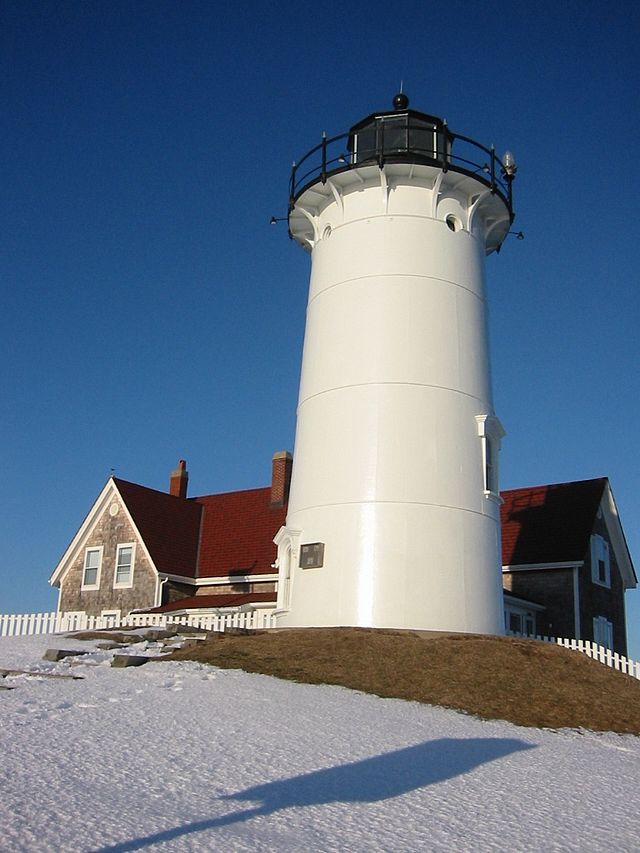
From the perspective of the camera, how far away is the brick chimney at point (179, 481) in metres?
33.3

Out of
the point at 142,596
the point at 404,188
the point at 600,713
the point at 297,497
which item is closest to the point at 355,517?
the point at 297,497

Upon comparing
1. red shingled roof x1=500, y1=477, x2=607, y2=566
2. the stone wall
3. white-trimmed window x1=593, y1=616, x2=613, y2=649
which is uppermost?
red shingled roof x1=500, y1=477, x2=607, y2=566

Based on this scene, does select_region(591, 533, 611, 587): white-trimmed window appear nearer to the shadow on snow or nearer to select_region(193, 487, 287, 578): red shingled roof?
select_region(193, 487, 287, 578): red shingled roof

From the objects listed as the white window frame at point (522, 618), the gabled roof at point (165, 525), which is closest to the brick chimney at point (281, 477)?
the gabled roof at point (165, 525)

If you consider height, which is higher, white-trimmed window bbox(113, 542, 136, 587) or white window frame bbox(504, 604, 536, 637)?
white-trimmed window bbox(113, 542, 136, 587)

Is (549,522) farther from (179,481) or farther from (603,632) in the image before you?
(179,481)

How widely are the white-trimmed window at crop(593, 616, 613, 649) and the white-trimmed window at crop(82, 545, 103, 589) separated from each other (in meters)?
15.6

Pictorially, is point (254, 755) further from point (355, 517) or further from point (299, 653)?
point (355, 517)

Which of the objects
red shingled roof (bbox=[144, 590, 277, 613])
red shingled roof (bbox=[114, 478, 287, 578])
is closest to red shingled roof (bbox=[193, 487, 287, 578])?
red shingled roof (bbox=[114, 478, 287, 578])

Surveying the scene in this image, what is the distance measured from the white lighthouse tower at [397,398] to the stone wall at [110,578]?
35.8 feet

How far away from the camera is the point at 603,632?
89.1 ft

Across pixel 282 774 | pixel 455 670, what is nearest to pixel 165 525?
pixel 455 670

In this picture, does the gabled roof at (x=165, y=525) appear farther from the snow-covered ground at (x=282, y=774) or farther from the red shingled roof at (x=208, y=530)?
the snow-covered ground at (x=282, y=774)

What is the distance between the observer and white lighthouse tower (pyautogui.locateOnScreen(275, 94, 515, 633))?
53.9 feet
